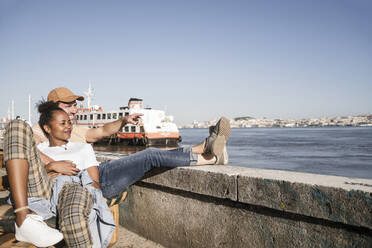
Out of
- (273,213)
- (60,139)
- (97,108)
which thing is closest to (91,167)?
(60,139)

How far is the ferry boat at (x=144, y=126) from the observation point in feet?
133

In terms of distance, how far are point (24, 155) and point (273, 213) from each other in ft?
5.50

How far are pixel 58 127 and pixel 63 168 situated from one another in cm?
41

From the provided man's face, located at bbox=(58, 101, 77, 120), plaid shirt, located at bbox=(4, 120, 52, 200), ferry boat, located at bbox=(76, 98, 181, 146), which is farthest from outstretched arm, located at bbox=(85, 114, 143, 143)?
ferry boat, located at bbox=(76, 98, 181, 146)

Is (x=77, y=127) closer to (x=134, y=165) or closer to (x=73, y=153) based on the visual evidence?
(x=73, y=153)

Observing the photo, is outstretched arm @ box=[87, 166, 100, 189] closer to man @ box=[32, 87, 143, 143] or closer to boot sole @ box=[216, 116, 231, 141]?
man @ box=[32, 87, 143, 143]

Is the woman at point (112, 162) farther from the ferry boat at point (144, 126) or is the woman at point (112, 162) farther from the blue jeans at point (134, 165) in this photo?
the ferry boat at point (144, 126)

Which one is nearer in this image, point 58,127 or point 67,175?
point 67,175

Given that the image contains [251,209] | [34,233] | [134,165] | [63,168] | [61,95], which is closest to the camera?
[34,233]

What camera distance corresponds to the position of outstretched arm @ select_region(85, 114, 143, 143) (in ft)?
10.1

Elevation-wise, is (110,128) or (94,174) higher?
(110,128)

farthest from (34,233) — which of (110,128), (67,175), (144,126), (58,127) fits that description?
(144,126)

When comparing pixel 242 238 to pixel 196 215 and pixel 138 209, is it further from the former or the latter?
pixel 138 209

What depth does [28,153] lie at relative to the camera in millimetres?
1808
